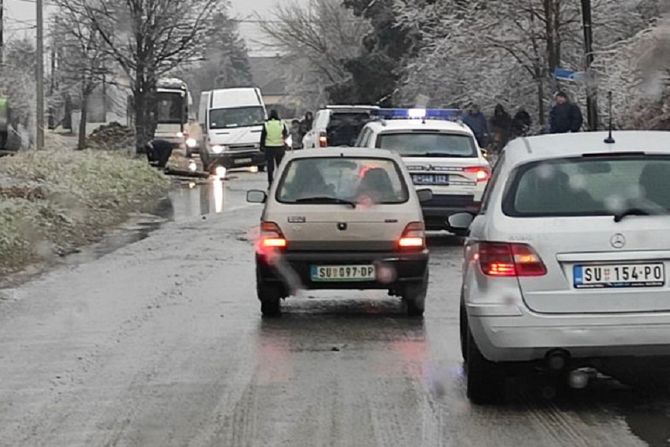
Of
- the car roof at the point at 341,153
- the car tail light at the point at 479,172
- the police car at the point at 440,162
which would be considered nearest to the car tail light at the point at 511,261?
the car roof at the point at 341,153

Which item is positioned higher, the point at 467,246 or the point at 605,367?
the point at 467,246

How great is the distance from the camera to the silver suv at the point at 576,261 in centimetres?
727

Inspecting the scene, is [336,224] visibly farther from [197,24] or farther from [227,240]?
[197,24]

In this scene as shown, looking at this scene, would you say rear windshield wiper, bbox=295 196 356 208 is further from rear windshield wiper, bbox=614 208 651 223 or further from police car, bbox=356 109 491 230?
police car, bbox=356 109 491 230

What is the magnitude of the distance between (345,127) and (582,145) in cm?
2215

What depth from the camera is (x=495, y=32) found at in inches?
1470

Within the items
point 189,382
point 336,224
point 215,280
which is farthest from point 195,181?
point 189,382

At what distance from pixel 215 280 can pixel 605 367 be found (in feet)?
21.1

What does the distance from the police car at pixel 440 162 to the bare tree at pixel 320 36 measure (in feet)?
166

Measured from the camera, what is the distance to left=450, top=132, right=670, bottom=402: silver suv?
7266 millimetres

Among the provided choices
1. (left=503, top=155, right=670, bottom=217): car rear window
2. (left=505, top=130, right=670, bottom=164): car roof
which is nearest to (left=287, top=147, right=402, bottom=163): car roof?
(left=505, top=130, right=670, bottom=164): car roof

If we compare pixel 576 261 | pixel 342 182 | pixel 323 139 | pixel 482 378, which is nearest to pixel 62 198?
pixel 323 139

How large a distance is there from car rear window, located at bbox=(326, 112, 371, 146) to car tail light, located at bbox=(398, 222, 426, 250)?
702 inches

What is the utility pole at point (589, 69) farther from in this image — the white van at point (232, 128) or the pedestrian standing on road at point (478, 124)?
the white van at point (232, 128)
